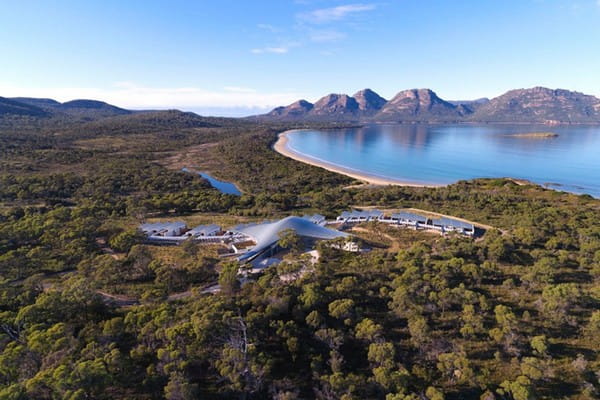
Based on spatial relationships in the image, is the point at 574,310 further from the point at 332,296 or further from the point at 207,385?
the point at 207,385

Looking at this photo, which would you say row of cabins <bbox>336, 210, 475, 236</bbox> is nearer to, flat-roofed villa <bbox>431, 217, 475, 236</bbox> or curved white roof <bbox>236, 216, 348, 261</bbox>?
flat-roofed villa <bbox>431, 217, 475, 236</bbox>

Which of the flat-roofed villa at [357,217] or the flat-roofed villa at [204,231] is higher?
the flat-roofed villa at [357,217]

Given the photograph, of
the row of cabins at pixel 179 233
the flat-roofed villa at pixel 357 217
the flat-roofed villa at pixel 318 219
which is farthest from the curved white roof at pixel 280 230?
the flat-roofed villa at pixel 357 217

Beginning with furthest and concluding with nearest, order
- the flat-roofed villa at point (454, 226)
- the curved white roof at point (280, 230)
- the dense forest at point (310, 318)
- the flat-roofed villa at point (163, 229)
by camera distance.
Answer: the flat-roofed villa at point (454, 226), the flat-roofed villa at point (163, 229), the curved white roof at point (280, 230), the dense forest at point (310, 318)

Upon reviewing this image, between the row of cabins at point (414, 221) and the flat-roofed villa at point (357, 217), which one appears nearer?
the row of cabins at point (414, 221)

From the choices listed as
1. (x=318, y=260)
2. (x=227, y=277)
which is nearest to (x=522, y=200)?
(x=318, y=260)

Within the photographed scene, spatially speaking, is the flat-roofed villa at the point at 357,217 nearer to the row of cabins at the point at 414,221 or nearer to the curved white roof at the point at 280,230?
the row of cabins at the point at 414,221

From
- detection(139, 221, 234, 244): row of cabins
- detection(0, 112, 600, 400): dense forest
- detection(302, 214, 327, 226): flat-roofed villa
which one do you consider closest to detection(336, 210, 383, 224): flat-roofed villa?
detection(302, 214, 327, 226): flat-roofed villa
